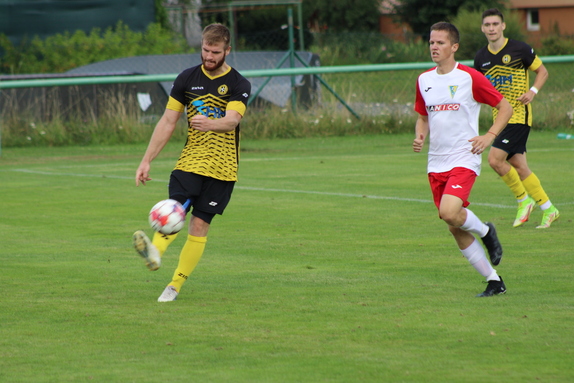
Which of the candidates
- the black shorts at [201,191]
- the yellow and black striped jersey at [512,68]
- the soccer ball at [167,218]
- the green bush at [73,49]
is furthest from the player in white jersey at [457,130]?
the green bush at [73,49]

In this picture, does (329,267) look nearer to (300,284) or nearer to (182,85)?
(300,284)

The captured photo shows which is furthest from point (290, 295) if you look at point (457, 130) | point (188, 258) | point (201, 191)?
point (457, 130)

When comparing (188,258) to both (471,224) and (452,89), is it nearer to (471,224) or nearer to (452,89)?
(471,224)

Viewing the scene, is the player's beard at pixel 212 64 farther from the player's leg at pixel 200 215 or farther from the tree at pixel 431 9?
the tree at pixel 431 9

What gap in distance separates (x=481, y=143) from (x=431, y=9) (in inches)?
1906

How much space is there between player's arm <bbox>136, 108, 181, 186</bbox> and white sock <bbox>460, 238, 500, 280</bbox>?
7.49 ft

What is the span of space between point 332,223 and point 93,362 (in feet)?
18.4

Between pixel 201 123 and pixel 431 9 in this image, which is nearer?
pixel 201 123

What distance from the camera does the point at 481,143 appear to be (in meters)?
6.69

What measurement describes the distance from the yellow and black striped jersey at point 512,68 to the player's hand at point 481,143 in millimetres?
3935

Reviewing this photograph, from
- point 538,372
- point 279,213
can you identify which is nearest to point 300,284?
point 538,372

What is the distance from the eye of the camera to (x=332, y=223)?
1052 cm

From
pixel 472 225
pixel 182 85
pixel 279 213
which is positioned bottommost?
pixel 279 213

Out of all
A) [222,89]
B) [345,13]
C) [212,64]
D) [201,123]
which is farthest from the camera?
[345,13]
